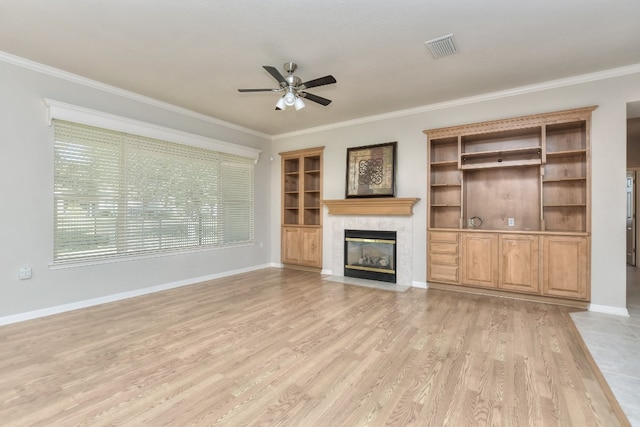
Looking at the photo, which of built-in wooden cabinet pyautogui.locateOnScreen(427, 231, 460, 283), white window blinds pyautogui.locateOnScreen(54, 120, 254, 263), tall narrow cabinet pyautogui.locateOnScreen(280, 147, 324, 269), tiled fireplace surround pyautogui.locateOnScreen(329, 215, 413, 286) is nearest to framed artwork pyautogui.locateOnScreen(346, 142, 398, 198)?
tiled fireplace surround pyautogui.locateOnScreen(329, 215, 413, 286)

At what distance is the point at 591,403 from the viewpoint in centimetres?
190

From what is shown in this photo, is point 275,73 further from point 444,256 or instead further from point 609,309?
point 609,309

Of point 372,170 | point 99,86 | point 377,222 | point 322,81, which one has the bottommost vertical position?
point 377,222

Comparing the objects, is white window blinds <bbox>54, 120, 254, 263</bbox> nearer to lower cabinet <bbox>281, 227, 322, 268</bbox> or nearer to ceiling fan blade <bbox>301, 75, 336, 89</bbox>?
lower cabinet <bbox>281, 227, 322, 268</bbox>

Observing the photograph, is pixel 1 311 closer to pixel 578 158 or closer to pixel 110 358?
pixel 110 358

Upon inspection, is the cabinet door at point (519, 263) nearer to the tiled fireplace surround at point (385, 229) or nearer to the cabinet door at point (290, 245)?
the tiled fireplace surround at point (385, 229)

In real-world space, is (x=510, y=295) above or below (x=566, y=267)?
below

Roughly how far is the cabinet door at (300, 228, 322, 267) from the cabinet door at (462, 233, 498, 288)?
2.63 meters

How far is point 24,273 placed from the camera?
3.34m

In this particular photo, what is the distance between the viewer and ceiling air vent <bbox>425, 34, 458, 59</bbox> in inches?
114

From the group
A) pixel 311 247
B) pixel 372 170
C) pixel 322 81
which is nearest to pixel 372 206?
pixel 372 170

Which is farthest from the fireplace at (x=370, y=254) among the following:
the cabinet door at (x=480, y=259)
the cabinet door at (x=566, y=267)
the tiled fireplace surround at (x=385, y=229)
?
the cabinet door at (x=566, y=267)

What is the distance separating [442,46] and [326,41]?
116cm

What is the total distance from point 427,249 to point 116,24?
183 inches
